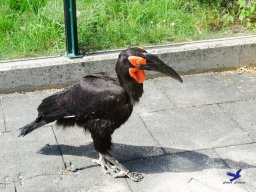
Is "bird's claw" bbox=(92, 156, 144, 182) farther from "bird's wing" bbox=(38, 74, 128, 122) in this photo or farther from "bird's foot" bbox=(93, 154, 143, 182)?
"bird's wing" bbox=(38, 74, 128, 122)

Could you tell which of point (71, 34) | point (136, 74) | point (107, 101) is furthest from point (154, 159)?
point (71, 34)

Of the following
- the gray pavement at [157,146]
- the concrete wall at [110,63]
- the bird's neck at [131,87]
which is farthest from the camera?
the concrete wall at [110,63]

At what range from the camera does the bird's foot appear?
4395 mm

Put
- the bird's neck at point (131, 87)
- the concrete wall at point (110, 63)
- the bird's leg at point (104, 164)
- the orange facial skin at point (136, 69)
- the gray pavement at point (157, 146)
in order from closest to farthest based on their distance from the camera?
the orange facial skin at point (136, 69), the bird's neck at point (131, 87), the gray pavement at point (157, 146), the bird's leg at point (104, 164), the concrete wall at point (110, 63)

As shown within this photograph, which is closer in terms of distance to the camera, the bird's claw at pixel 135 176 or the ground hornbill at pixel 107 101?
the ground hornbill at pixel 107 101

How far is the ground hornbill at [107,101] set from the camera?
13.5 feet

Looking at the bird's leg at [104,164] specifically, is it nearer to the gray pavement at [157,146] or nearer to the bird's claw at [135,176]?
the gray pavement at [157,146]

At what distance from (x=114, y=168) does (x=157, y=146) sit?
1.88 feet

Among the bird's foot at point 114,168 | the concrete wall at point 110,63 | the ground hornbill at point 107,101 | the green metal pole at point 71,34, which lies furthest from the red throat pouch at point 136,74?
the green metal pole at point 71,34

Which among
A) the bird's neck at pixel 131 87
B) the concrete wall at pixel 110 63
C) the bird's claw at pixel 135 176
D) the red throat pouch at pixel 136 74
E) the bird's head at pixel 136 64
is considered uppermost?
the bird's head at pixel 136 64

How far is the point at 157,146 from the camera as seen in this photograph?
486cm

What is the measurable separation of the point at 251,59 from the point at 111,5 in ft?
6.71

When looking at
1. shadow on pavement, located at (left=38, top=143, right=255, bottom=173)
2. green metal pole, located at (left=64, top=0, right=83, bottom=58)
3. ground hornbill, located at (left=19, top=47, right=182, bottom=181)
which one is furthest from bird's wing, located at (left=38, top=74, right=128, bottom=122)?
green metal pole, located at (left=64, top=0, right=83, bottom=58)

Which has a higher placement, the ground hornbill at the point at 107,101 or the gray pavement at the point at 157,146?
the ground hornbill at the point at 107,101
